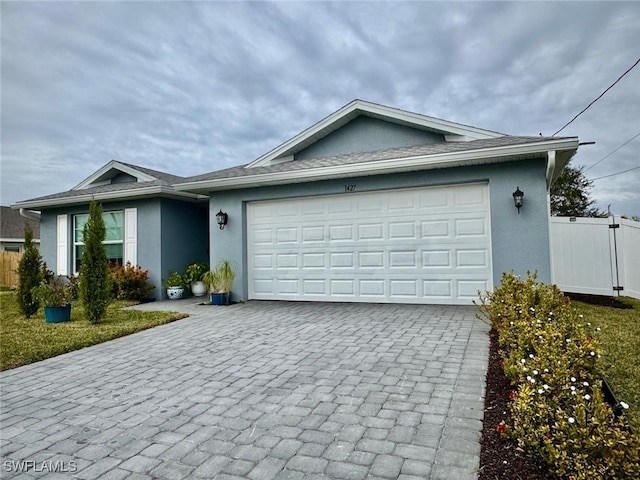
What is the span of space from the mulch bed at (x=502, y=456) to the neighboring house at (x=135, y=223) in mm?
9191

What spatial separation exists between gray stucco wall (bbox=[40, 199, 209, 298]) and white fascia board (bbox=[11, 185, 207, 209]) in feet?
1.07

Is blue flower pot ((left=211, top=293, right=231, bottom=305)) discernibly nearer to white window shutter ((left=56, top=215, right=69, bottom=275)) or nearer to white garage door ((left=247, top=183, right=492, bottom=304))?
white garage door ((left=247, top=183, right=492, bottom=304))

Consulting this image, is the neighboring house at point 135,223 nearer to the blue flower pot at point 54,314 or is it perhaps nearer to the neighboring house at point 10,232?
the blue flower pot at point 54,314

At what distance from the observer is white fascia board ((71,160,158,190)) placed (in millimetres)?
11984

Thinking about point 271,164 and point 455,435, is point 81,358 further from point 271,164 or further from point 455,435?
point 271,164

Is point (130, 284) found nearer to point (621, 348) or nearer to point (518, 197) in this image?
point (518, 197)

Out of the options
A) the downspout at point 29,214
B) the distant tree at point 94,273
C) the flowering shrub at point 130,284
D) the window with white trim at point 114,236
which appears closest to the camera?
the distant tree at point 94,273

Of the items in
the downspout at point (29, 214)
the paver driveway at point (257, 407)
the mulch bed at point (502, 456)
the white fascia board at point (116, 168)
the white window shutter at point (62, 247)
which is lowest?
the paver driveway at point (257, 407)

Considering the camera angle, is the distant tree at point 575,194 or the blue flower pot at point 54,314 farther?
the distant tree at point 575,194

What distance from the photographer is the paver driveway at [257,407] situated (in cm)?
231

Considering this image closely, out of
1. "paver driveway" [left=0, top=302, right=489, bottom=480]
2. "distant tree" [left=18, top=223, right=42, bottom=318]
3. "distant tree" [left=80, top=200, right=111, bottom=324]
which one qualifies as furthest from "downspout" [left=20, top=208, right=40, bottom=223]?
"paver driveway" [left=0, top=302, right=489, bottom=480]

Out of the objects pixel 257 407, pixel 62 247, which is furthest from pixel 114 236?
pixel 257 407

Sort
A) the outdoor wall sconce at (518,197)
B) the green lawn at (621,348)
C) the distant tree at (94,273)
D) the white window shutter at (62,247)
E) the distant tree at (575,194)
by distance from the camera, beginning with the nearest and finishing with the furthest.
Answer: the green lawn at (621,348) → the outdoor wall sconce at (518,197) → the distant tree at (94,273) → the white window shutter at (62,247) → the distant tree at (575,194)

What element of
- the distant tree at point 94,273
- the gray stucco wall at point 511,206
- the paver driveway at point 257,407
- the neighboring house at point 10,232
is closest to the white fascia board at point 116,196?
the distant tree at point 94,273
